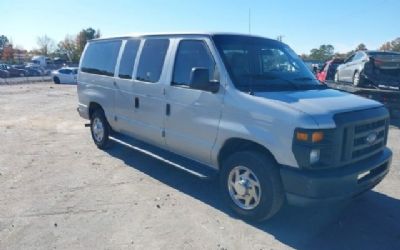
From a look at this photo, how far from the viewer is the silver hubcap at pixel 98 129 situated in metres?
7.33

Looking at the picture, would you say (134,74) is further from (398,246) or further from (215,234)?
(398,246)

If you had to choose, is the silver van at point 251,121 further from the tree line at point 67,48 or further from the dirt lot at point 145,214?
the tree line at point 67,48

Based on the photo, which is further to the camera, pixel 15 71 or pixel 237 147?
pixel 15 71

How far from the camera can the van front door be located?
15.0ft

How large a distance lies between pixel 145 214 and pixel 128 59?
2786 millimetres

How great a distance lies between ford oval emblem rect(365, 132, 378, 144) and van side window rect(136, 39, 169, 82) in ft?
9.56

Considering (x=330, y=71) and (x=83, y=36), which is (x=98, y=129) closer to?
(x=330, y=71)

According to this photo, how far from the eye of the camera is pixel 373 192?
5.39m

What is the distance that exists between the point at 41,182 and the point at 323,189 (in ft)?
13.8

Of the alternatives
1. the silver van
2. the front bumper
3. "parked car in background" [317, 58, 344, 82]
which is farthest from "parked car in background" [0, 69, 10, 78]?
the front bumper

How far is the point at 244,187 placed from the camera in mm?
4324

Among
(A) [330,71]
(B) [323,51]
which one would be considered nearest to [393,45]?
(B) [323,51]

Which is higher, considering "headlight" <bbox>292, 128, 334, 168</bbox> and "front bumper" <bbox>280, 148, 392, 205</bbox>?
"headlight" <bbox>292, 128, 334, 168</bbox>

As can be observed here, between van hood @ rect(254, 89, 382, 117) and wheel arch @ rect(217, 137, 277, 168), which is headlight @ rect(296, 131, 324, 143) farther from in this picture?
wheel arch @ rect(217, 137, 277, 168)
